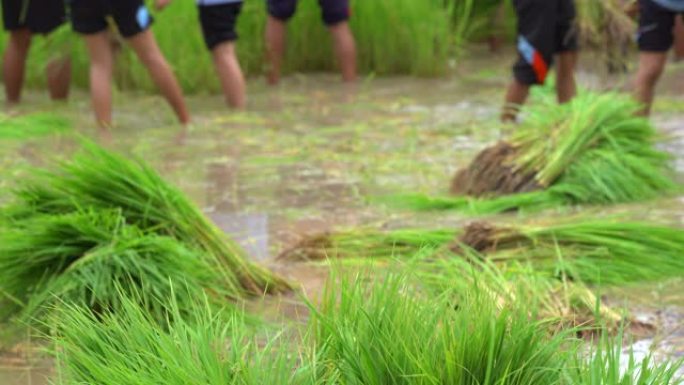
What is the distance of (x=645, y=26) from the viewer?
18.3 ft

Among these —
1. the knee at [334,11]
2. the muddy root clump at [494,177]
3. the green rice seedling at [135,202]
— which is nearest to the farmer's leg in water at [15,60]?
the knee at [334,11]

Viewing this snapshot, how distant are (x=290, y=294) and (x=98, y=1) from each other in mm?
3008

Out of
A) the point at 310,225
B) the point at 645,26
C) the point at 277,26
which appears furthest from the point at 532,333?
A: the point at 277,26

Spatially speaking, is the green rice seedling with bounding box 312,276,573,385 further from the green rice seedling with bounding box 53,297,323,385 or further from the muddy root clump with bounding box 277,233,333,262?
the muddy root clump with bounding box 277,233,333,262

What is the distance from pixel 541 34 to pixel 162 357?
415 cm

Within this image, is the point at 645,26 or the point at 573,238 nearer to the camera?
the point at 573,238

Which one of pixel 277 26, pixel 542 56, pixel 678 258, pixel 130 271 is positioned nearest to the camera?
pixel 130 271

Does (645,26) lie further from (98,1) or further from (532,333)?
(532,333)

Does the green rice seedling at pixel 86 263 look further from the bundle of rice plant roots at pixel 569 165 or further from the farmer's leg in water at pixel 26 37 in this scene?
the farmer's leg in water at pixel 26 37

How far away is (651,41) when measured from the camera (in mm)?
5629

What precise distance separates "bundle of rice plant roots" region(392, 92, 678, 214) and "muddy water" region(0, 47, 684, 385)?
13cm

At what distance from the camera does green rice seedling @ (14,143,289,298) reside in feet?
11.1

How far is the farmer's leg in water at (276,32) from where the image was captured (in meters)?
7.52

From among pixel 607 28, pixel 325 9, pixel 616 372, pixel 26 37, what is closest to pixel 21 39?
pixel 26 37
